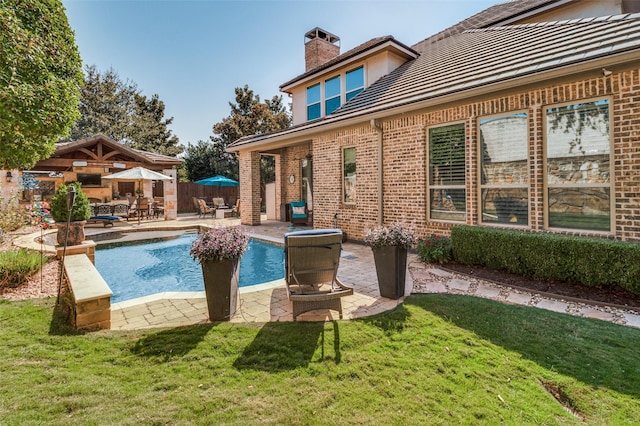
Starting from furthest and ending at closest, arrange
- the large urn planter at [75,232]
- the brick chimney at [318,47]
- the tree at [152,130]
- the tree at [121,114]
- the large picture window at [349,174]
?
the tree at [152,130]
the tree at [121,114]
the brick chimney at [318,47]
the large picture window at [349,174]
the large urn planter at [75,232]

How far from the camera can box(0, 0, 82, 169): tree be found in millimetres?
4098

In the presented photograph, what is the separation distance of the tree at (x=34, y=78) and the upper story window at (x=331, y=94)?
867 centimetres

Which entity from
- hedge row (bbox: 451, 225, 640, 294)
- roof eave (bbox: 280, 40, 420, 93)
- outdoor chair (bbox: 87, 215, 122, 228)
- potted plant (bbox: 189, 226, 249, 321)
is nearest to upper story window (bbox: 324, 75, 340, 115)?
roof eave (bbox: 280, 40, 420, 93)

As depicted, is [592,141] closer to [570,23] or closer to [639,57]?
[639,57]

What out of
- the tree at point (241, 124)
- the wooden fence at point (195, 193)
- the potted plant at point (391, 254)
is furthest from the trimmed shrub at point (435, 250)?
the tree at point (241, 124)

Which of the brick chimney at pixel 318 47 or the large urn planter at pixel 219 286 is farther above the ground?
the brick chimney at pixel 318 47

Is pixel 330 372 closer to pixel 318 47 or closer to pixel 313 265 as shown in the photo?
pixel 313 265

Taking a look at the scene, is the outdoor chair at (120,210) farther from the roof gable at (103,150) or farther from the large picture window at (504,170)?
the large picture window at (504,170)

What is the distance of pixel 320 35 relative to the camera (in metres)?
15.5

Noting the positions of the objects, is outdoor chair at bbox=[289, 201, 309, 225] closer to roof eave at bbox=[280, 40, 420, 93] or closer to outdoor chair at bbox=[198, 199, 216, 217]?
roof eave at bbox=[280, 40, 420, 93]

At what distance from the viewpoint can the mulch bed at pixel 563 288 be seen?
14.1ft

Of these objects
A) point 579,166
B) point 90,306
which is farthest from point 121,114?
point 579,166

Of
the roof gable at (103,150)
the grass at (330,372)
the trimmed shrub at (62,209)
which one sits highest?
the roof gable at (103,150)

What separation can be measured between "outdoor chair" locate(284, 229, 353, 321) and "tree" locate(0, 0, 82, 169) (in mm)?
4065
